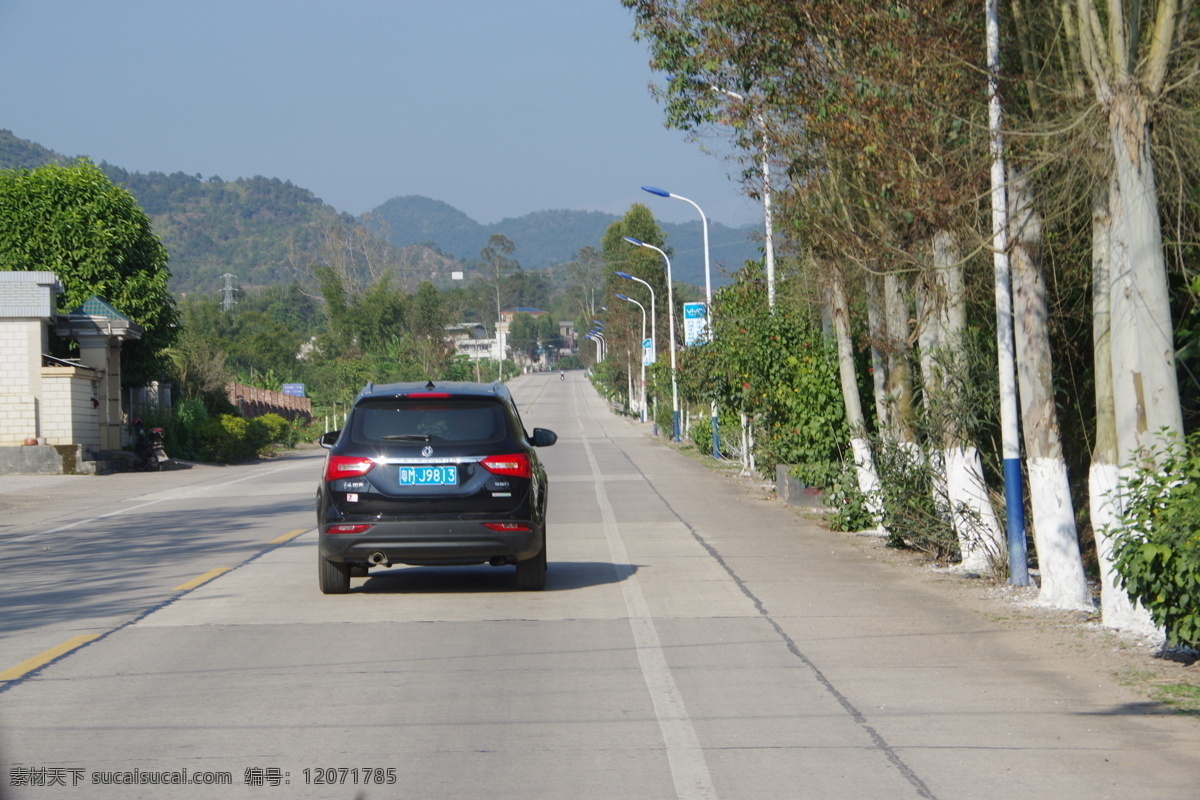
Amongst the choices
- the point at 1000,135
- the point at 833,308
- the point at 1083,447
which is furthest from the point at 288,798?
the point at 833,308

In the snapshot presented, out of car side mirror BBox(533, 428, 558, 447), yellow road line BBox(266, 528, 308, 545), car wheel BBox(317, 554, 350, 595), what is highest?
car side mirror BBox(533, 428, 558, 447)

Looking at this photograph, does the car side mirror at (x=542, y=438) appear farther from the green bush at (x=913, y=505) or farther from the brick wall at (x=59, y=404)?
the brick wall at (x=59, y=404)

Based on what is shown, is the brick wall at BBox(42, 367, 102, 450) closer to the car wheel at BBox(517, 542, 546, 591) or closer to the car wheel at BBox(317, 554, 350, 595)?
the car wheel at BBox(317, 554, 350, 595)

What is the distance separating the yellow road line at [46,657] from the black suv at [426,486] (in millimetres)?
1997

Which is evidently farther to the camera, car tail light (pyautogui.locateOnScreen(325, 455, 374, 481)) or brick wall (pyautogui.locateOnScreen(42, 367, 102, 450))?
brick wall (pyautogui.locateOnScreen(42, 367, 102, 450))

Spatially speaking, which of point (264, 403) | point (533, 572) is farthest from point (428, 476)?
point (264, 403)

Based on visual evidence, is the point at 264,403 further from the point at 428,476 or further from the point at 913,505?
the point at 428,476

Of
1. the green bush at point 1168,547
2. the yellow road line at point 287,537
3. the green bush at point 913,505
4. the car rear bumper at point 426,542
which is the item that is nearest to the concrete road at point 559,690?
the car rear bumper at point 426,542

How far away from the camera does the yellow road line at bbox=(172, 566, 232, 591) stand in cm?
1162

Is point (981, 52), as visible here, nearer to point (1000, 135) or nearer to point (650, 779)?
point (1000, 135)

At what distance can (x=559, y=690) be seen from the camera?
7207 mm

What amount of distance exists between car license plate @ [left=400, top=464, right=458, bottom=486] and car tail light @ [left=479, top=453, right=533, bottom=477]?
271mm

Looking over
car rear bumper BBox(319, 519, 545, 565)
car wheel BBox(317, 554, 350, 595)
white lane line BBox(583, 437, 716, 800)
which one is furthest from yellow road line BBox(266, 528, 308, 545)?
car rear bumper BBox(319, 519, 545, 565)

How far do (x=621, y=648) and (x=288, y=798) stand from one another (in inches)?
139
